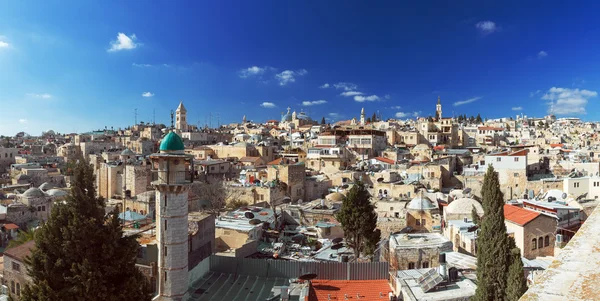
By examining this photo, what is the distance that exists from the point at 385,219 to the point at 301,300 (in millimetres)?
12928

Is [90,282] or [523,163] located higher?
[523,163]

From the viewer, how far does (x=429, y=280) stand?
1173 centimetres

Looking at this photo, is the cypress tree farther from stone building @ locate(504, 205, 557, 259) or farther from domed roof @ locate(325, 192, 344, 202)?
domed roof @ locate(325, 192, 344, 202)

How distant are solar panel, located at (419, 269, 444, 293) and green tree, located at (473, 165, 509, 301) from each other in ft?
3.96

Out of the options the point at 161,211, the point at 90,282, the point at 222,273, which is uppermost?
the point at 161,211

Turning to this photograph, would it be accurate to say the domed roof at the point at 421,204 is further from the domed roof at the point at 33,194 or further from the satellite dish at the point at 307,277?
the domed roof at the point at 33,194

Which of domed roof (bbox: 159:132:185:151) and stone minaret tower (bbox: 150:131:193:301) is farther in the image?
domed roof (bbox: 159:132:185:151)

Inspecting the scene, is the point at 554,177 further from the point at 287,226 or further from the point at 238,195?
the point at 238,195

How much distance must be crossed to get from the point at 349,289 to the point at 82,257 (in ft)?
28.1

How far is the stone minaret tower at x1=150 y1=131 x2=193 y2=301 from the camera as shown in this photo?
12.4m

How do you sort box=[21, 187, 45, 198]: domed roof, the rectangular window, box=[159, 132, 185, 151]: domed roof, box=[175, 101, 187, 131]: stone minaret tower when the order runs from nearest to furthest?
box=[159, 132, 185, 151]: domed roof
the rectangular window
box=[21, 187, 45, 198]: domed roof
box=[175, 101, 187, 131]: stone minaret tower

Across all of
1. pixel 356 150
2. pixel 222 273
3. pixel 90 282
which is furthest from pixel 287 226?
pixel 356 150

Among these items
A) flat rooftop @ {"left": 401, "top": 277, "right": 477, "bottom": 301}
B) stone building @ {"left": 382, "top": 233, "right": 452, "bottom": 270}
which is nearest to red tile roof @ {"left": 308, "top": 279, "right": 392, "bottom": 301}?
stone building @ {"left": 382, "top": 233, "right": 452, "bottom": 270}

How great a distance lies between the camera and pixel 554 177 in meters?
29.3
